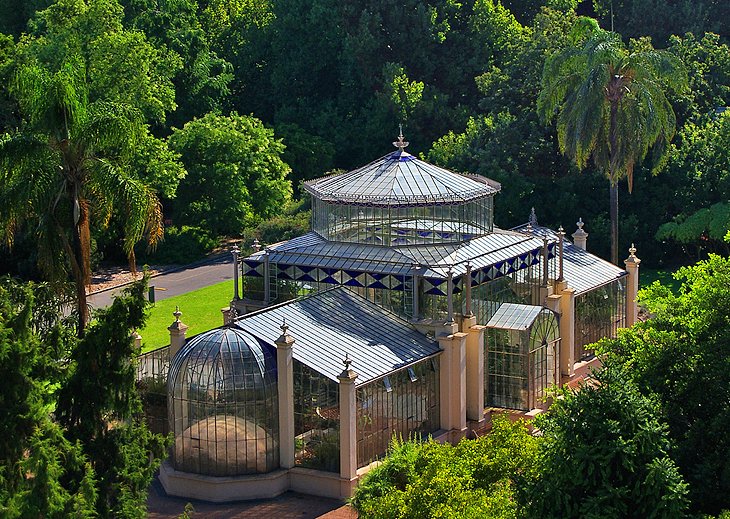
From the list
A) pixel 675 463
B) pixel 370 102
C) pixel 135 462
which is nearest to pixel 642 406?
pixel 675 463

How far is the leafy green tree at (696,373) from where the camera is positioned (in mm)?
25469

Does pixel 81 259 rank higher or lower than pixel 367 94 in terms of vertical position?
lower

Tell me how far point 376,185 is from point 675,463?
1625 cm

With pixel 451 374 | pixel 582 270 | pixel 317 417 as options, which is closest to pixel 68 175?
pixel 317 417

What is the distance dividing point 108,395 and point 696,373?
465 inches

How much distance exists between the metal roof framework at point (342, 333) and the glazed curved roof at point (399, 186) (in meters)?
3.46

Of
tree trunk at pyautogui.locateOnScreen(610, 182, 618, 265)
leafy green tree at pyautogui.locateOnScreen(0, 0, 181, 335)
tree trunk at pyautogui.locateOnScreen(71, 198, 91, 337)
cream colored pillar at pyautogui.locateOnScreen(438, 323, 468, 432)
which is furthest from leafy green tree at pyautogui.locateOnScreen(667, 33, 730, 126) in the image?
tree trunk at pyautogui.locateOnScreen(71, 198, 91, 337)

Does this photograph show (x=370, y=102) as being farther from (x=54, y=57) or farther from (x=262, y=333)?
(x=262, y=333)

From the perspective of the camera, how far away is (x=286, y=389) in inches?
1258

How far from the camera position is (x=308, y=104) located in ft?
255

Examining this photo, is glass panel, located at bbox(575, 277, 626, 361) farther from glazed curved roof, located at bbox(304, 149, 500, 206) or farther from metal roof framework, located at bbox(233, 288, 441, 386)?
metal roof framework, located at bbox(233, 288, 441, 386)

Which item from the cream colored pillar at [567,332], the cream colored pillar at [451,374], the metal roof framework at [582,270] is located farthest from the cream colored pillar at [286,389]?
the metal roof framework at [582,270]

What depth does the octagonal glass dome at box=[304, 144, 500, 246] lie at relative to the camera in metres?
38.9

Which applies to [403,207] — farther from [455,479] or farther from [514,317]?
[455,479]
